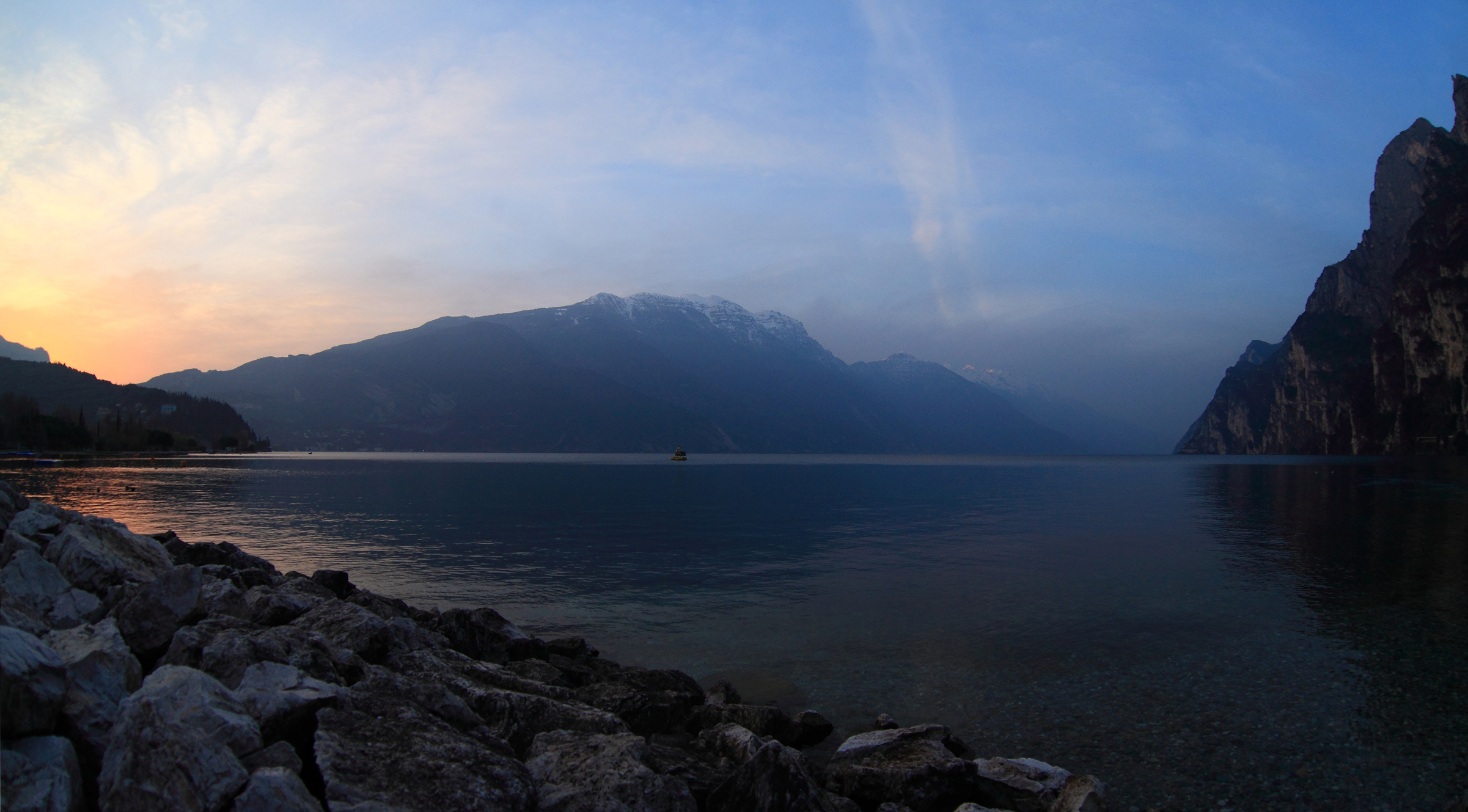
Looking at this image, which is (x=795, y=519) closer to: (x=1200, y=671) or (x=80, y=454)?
(x=1200, y=671)

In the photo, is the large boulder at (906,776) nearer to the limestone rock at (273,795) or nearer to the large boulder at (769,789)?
the large boulder at (769,789)

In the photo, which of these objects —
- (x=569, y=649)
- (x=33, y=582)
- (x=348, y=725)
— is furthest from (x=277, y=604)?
(x=348, y=725)

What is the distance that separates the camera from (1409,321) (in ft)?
580

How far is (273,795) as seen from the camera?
18.6ft

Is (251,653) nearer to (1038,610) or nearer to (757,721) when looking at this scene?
(757,721)

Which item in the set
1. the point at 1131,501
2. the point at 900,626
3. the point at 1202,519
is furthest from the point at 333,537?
the point at 1131,501

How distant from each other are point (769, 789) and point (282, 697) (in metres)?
5.18

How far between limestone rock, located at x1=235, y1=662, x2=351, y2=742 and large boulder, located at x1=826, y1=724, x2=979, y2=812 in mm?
6143

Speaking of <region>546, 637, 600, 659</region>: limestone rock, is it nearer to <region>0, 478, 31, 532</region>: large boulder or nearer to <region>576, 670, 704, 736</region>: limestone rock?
<region>576, 670, 704, 736</region>: limestone rock

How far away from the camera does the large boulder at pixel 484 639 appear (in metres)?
13.7

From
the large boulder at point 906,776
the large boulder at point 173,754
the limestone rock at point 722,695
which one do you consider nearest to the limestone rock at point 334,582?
the limestone rock at point 722,695

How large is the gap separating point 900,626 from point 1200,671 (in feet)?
21.1

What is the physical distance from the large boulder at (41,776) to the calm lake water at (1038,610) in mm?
9312

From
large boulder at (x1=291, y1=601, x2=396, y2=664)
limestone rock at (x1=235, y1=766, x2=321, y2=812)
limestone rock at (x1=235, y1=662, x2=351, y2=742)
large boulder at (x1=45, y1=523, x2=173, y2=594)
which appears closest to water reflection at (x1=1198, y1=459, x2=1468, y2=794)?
limestone rock at (x1=235, y1=766, x2=321, y2=812)
